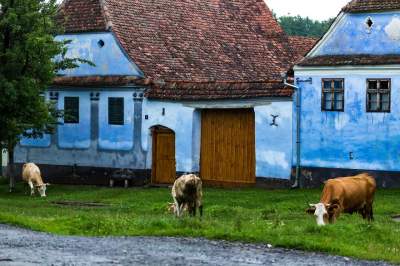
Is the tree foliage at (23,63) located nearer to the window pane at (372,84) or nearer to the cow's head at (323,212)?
the window pane at (372,84)

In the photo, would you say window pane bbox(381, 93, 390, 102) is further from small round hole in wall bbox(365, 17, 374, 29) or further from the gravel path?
the gravel path

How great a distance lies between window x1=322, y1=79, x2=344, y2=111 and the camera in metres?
31.6

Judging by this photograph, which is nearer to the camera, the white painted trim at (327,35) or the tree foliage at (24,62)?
the white painted trim at (327,35)

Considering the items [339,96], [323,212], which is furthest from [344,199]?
[339,96]

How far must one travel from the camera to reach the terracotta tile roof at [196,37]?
37531mm

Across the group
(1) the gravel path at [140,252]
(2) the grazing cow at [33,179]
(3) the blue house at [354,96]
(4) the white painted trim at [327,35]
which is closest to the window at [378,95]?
(3) the blue house at [354,96]

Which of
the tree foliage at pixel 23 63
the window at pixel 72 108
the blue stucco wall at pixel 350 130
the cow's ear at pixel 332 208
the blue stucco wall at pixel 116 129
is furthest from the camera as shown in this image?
the window at pixel 72 108

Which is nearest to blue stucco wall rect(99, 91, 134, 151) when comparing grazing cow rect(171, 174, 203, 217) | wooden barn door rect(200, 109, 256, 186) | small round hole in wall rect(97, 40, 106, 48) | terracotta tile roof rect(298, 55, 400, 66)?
small round hole in wall rect(97, 40, 106, 48)

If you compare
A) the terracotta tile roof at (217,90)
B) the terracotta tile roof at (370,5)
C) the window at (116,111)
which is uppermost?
the terracotta tile roof at (370,5)

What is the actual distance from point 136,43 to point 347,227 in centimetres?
2087

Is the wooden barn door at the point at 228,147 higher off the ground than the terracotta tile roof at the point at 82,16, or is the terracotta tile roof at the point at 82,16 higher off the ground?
the terracotta tile roof at the point at 82,16

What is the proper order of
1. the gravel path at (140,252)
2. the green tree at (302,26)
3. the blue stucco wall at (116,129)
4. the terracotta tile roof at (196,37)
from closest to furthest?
the gravel path at (140,252)
the blue stucco wall at (116,129)
the terracotta tile roof at (196,37)
the green tree at (302,26)

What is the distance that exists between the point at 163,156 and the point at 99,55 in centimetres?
492

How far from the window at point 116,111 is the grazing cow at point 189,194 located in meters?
13.5
